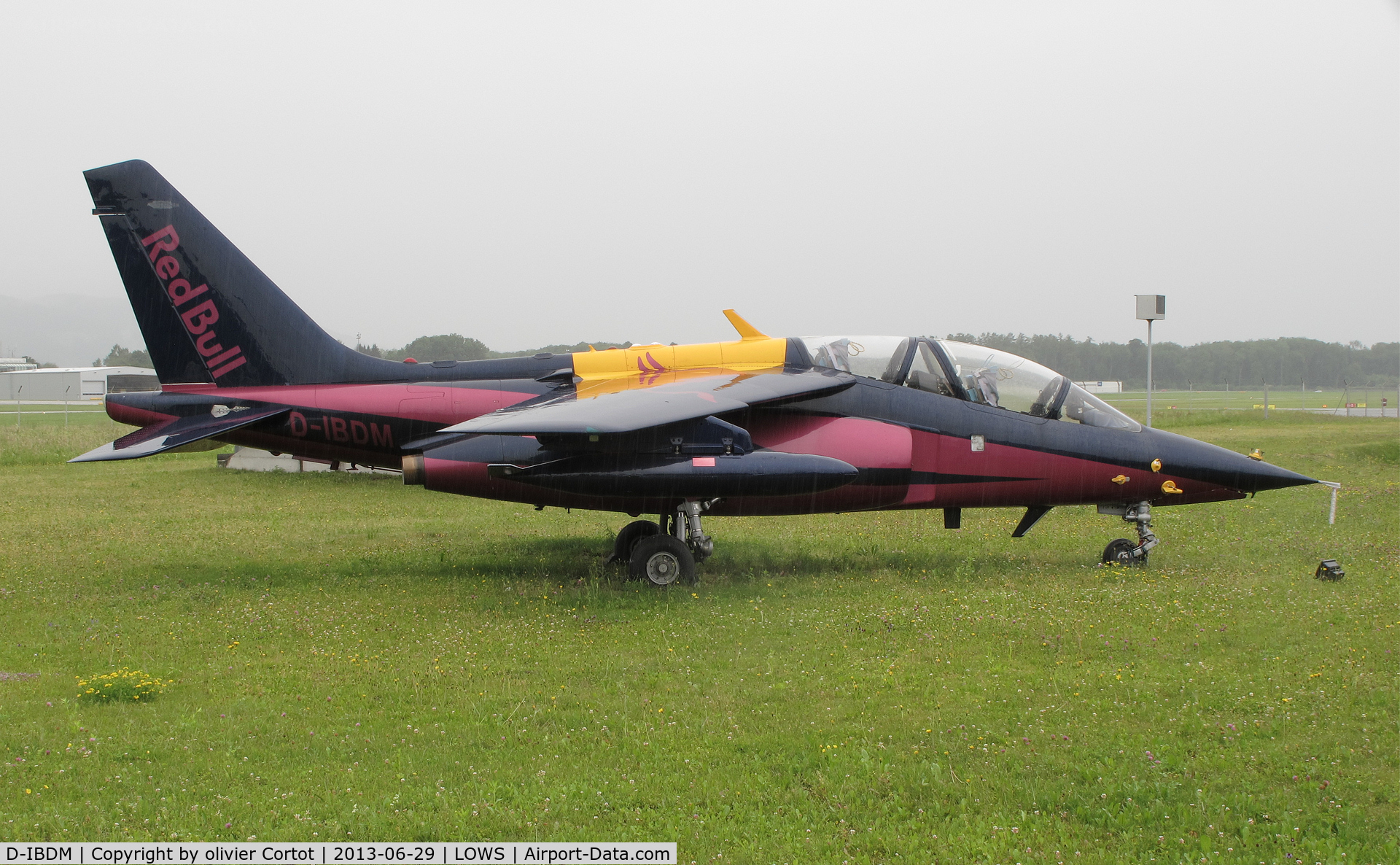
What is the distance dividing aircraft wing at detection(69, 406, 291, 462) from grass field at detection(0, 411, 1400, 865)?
1.49m

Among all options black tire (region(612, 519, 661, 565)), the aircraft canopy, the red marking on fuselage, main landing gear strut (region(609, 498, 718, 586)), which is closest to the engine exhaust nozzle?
main landing gear strut (region(609, 498, 718, 586))

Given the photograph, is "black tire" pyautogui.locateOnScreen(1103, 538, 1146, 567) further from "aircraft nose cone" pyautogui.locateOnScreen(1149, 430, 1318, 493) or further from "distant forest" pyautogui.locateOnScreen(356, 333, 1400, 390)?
"distant forest" pyautogui.locateOnScreen(356, 333, 1400, 390)

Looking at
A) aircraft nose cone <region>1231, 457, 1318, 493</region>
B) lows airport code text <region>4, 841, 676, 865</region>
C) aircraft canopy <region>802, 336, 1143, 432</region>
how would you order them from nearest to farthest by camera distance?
1. lows airport code text <region>4, 841, 676, 865</region>
2. aircraft nose cone <region>1231, 457, 1318, 493</region>
3. aircraft canopy <region>802, 336, 1143, 432</region>

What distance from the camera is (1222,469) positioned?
10438 mm

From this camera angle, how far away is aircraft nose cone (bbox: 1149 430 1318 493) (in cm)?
1037

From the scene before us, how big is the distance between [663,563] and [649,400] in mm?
1799

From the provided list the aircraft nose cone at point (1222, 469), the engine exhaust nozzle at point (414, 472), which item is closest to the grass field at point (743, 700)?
the aircraft nose cone at point (1222, 469)

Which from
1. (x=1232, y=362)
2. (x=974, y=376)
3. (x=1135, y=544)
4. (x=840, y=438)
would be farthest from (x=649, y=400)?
(x=1232, y=362)

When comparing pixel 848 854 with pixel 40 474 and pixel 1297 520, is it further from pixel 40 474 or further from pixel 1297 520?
pixel 40 474

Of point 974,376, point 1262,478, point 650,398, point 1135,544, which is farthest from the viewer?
point 1135,544

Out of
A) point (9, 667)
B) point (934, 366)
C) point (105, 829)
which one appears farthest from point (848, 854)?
point (934, 366)

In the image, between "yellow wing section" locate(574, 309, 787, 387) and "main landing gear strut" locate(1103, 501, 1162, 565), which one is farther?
"yellow wing section" locate(574, 309, 787, 387)

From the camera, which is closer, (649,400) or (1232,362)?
(649,400)

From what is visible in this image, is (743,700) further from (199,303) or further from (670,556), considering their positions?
(199,303)
